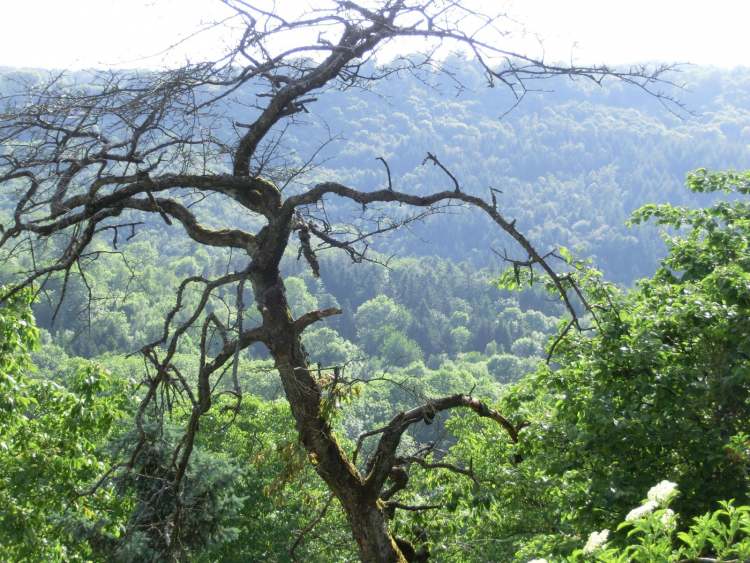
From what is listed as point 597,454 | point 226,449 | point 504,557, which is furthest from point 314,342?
point 597,454

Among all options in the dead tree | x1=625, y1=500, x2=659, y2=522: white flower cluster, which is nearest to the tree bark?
the dead tree

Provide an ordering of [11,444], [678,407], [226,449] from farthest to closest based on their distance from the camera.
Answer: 1. [226,449]
2. [11,444]
3. [678,407]

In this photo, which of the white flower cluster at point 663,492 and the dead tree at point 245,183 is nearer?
the white flower cluster at point 663,492

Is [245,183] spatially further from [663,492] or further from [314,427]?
[663,492]

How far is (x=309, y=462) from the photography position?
4.99m

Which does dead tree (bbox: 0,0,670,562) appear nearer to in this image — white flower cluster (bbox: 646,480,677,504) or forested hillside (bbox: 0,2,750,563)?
forested hillside (bbox: 0,2,750,563)

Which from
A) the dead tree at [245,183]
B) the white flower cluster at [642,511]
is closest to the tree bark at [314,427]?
the dead tree at [245,183]

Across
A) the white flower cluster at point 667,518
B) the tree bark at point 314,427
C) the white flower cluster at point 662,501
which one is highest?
the tree bark at point 314,427

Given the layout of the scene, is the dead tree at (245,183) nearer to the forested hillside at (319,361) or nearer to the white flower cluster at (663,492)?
the forested hillside at (319,361)

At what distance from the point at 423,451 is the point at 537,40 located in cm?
296

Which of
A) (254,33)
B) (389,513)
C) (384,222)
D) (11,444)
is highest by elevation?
(11,444)

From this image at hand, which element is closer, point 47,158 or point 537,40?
point 537,40

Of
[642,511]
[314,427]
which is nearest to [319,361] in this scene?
[314,427]

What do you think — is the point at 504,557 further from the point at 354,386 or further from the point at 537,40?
the point at 537,40
